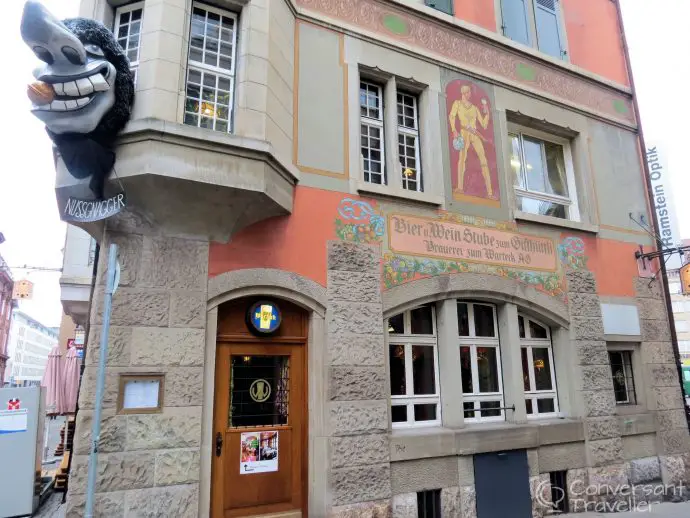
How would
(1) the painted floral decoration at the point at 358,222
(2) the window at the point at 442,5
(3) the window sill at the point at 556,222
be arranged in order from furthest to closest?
(2) the window at the point at 442,5 < (3) the window sill at the point at 556,222 < (1) the painted floral decoration at the point at 358,222

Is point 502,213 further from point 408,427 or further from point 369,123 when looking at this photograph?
point 408,427

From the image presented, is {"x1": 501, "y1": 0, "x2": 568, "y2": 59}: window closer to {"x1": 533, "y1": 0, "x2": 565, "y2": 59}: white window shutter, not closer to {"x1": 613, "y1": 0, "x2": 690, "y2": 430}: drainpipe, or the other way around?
{"x1": 533, "y1": 0, "x2": 565, "y2": 59}: white window shutter

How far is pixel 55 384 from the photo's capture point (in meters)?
9.76

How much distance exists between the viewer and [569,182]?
10.3m

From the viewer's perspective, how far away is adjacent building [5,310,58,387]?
282 ft

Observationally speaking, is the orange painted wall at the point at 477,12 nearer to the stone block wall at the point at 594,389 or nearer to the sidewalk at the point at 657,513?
the stone block wall at the point at 594,389

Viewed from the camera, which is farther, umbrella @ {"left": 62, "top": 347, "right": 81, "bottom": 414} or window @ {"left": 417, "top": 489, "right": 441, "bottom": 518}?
umbrella @ {"left": 62, "top": 347, "right": 81, "bottom": 414}

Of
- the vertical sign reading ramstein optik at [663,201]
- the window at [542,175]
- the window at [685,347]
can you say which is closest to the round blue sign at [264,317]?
the window at [542,175]

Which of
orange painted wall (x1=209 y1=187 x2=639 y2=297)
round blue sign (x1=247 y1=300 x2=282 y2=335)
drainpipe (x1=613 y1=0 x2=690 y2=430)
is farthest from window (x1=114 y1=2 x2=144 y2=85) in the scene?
drainpipe (x1=613 y1=0 x2=690 y2=430)

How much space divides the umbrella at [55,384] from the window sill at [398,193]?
7.14 m

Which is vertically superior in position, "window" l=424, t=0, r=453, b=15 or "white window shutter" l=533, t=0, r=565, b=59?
"white window shutter" l=533, t=0, r=565, b=59

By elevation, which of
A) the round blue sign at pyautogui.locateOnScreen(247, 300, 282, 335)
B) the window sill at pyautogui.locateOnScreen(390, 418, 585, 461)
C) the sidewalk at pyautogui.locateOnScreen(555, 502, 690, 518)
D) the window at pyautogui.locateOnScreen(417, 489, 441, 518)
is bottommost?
the sidewalk at pyautogui.locateOnScreen(555, 502, 690, 518)

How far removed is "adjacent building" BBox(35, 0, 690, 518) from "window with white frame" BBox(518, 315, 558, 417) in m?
0.05

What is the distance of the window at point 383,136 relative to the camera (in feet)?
26.5
